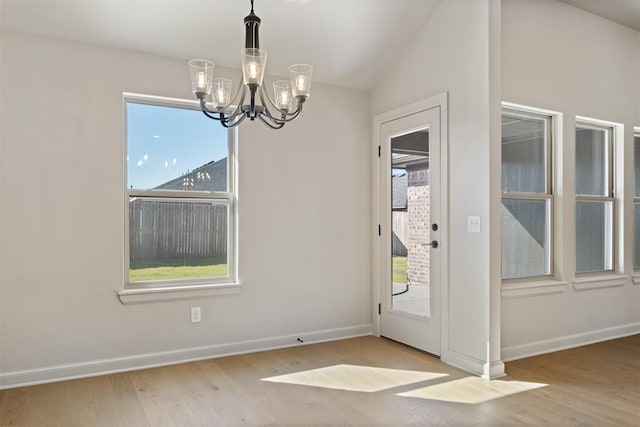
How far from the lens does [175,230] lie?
146 inches

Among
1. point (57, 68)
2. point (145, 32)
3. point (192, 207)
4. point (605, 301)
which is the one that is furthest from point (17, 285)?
point (605, 301)

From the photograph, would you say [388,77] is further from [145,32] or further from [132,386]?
[132,386]

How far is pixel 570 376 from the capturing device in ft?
10.7

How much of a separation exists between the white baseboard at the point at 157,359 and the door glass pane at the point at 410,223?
68 cm

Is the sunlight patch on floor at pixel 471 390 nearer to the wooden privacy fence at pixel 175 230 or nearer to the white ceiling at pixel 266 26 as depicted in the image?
the wooden privacy fence at pixel 175 230

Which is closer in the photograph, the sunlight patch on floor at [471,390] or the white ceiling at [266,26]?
the sunlight patch on floor at [471,390]

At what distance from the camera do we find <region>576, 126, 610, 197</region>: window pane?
14.2ft

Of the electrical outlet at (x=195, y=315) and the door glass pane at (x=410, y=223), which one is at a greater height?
the door glass pane at (x=410, y=223)

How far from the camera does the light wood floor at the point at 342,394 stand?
8.48 feet

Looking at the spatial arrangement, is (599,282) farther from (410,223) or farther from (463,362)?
(410,223)

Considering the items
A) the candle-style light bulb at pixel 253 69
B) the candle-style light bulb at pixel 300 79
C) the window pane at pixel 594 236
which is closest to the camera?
the candle-style light bulb at pixel 253 69

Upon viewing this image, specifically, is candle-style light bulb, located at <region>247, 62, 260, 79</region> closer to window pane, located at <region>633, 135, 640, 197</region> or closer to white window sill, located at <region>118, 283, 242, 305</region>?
white window sill, located at <region>118, 283, 242, 305</region>

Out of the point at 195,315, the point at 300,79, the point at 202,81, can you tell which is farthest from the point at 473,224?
the point at 195,315

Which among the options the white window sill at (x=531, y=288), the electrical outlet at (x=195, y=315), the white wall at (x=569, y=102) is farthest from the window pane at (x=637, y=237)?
the electrical outlet at (x=195, y=315)
